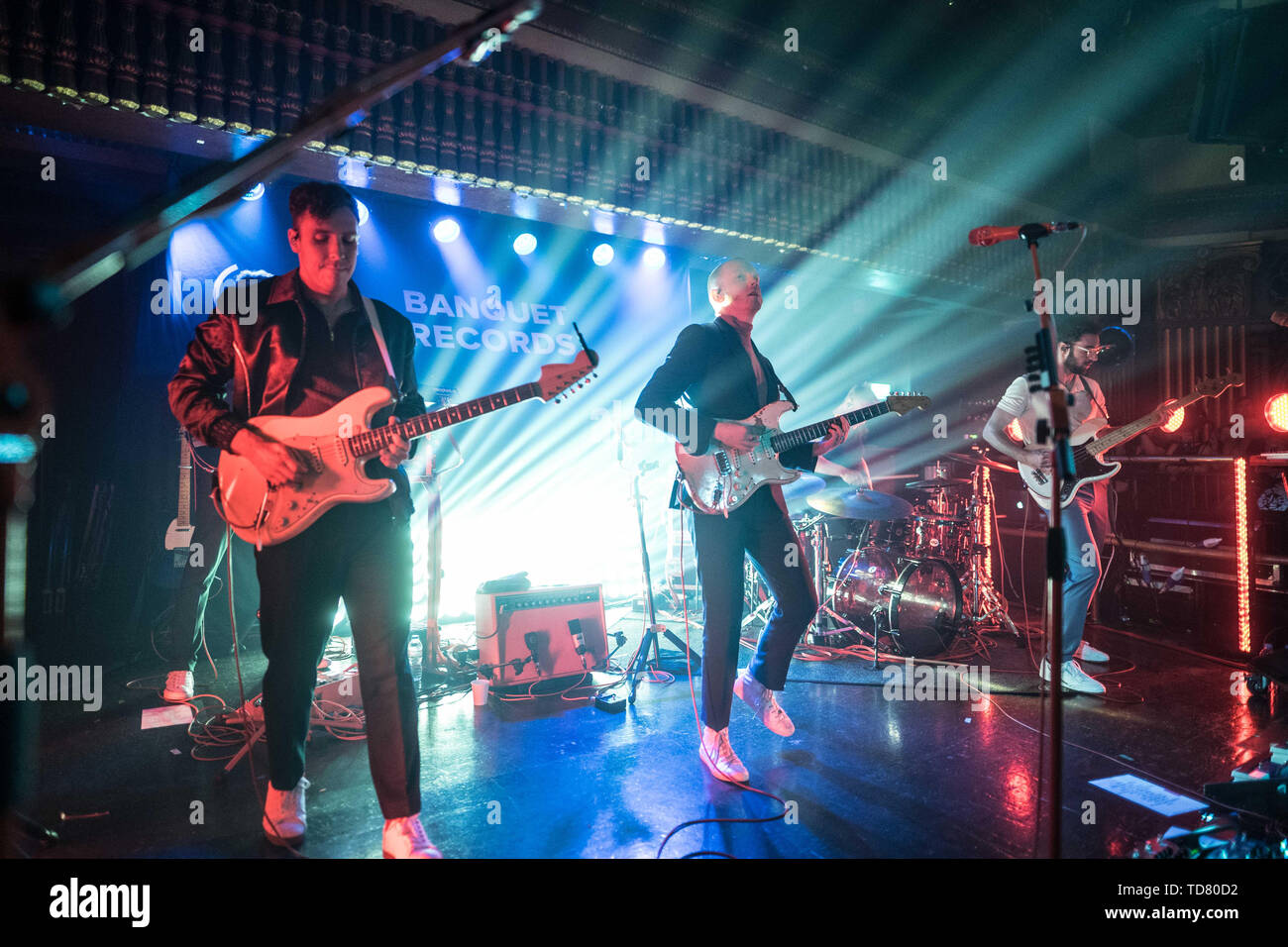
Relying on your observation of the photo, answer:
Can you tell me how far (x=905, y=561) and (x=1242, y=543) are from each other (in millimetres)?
2636

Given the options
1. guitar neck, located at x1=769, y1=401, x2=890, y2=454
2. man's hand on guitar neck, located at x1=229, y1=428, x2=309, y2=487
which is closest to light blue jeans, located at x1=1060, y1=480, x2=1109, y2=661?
guitar neck, located at x1=769, y1=401, x2=890, y2=454

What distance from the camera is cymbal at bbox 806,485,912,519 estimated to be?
4.50 metres

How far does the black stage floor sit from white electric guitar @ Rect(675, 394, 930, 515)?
1257mm

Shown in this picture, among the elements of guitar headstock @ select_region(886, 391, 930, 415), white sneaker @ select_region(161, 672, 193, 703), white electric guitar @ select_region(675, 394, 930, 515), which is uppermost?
guitar headstock @ select_region(886, 391, 930, 415)

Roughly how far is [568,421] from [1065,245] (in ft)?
22.4

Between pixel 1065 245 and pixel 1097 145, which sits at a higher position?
pixel 1097 145

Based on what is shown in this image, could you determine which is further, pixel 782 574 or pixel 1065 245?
pixel 1065 245

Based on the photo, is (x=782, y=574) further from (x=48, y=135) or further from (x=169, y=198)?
(x=48, y=135)

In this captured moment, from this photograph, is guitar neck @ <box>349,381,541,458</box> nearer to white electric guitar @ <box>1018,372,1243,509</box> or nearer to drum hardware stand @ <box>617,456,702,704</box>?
drum hardware stand @ <box>617,456,702,704</box>

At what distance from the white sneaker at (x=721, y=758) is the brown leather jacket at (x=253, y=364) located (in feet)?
5.68

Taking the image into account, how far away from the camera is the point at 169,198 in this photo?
142 cm

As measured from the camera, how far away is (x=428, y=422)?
7.37 feet
